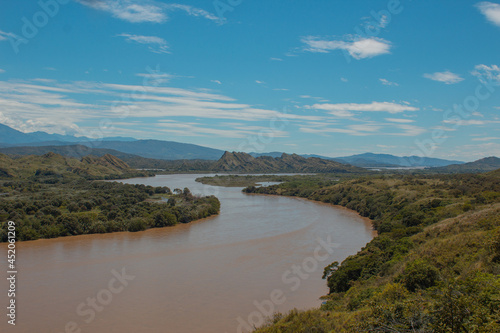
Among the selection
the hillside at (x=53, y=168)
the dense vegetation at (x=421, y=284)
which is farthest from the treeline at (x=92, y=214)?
the hillside at (x=53, y=168)

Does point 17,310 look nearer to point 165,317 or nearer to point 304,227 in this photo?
point 165,317

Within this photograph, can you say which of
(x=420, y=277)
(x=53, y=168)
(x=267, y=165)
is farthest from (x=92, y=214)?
(x=267, y=165)

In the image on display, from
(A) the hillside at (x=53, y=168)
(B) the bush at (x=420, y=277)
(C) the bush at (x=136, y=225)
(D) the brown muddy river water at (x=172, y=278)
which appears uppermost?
(A) the hillside at (x=53, y=168)

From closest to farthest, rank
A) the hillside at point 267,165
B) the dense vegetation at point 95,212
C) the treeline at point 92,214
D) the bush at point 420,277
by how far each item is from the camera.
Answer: the bush at point 420,277 < the treeline at point 92,214 < the dense vegetation at point 95,212 < the hillside at point 267,165

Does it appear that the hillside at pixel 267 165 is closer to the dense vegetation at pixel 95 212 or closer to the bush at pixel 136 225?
the dense vegetation at pixel 95 212

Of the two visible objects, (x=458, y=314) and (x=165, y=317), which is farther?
(x=165, y=317)

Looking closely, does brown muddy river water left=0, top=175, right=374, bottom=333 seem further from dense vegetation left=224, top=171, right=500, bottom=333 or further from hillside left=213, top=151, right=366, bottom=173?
hillside left=213, top=151, right=366, bottom=173

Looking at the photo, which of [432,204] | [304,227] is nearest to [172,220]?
[304,227]
